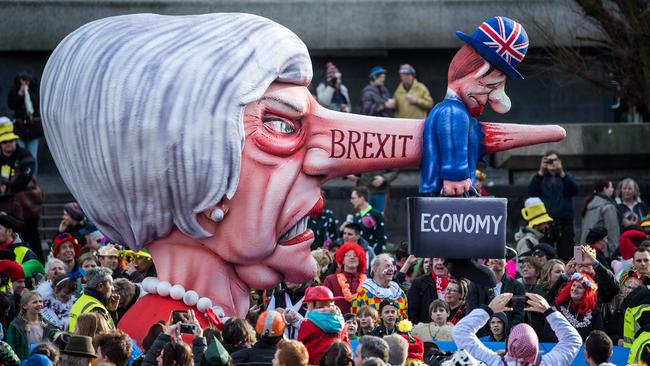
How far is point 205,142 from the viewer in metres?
10.6

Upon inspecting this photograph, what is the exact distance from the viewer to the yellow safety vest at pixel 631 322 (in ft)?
41.2

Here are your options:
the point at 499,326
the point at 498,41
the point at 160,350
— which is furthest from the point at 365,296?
the point at 160,350

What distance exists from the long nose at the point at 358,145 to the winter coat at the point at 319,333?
38.2 inches

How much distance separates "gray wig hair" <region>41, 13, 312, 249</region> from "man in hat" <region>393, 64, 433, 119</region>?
30.1 ft

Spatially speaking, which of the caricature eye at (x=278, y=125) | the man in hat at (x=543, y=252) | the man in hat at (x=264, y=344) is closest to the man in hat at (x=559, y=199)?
the man in hat at (x=543, y=252)

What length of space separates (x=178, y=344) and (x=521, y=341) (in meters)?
2.29

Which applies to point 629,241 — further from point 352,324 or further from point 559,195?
point 352,324

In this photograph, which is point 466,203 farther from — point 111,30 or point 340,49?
point 340,49

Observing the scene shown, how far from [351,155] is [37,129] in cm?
964

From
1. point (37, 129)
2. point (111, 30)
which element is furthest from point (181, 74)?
point (37, 129)

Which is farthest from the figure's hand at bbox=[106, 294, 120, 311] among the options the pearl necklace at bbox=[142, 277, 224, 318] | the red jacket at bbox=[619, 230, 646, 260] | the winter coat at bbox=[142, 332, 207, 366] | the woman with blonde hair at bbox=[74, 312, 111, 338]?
the red jacket at bbox=[619, 230, 646, 260]

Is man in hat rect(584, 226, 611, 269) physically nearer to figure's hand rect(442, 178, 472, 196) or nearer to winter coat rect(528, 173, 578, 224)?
winter coat rect(528, 173, 578, 224)

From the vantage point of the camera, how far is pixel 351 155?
11.0 meters

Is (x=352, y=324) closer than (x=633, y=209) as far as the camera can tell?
Yes
